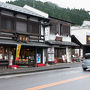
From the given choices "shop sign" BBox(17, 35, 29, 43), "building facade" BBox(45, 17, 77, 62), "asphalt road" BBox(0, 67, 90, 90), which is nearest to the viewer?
"asphalt road" BBox(0, 67, 90, 90)

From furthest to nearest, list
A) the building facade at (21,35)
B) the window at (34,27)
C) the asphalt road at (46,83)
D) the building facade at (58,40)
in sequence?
the building facade at (58,40) → the window at (34,27) → the building facade at (21,35) → the asphalt road at (46,83)

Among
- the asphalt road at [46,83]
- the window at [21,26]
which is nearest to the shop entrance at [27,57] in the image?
the window at [21,26]

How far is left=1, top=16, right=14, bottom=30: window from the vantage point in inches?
836

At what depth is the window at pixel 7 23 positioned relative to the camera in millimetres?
21237

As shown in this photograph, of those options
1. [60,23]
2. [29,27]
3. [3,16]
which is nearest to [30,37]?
[29,27]

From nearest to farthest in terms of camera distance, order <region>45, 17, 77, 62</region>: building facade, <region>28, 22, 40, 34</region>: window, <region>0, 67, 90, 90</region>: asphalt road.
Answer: <region>0, 67, 90, 90</region>: asphalt road < <region>28, 22, 40, 34</region>: window < <region>45, 17, 77, 62</region>: building facade

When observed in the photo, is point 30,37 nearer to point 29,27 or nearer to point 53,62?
point 29,27

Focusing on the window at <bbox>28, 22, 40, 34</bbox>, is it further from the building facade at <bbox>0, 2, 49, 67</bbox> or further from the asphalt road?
the asphalt road

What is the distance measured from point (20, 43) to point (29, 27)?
143 inches

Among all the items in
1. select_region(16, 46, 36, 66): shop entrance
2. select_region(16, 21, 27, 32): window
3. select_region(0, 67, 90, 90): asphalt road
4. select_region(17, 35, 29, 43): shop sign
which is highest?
select_region(16, 21, 27, 32): window

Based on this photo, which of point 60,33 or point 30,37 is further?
point 60,33

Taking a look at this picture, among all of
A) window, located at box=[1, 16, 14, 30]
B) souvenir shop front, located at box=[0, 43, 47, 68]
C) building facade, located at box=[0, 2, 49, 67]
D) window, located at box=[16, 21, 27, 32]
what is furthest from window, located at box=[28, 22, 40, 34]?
window, located at box=[1, 16, 14, 30]

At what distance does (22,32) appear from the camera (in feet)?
75.7

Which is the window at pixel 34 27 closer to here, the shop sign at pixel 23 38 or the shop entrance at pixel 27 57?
the shop sign at pixel 23 38
